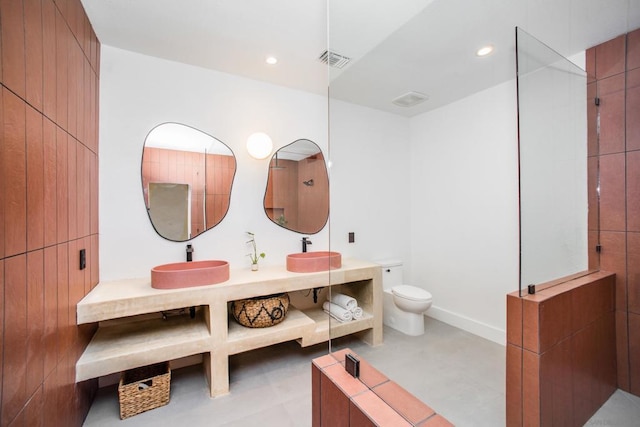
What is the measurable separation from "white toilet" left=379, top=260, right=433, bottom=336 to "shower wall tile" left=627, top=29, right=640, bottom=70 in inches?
61.5

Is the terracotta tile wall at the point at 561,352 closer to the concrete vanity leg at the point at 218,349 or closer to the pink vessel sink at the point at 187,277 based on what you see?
the concrete vanity leg at the point at 218,349

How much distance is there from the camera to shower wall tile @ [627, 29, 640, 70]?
4.44ft

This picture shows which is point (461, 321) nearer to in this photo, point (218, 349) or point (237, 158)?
point (218, 349)

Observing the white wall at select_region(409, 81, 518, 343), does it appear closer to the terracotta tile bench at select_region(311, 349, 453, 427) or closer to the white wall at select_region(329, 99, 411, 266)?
the white wall at select_region(329, 99, 411, 266)

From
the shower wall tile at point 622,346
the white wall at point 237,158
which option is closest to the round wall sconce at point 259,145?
the white wall at point 237,158

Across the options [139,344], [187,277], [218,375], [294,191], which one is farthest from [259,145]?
[218,375]

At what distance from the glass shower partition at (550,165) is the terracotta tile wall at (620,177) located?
0.07 metres

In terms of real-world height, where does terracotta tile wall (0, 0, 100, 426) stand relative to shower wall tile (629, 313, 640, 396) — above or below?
above

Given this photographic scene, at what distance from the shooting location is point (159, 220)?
2.22 m

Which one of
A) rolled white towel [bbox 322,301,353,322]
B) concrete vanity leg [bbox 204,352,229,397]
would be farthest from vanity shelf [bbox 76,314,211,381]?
rolled white towel [bbox 322,301,353,322]

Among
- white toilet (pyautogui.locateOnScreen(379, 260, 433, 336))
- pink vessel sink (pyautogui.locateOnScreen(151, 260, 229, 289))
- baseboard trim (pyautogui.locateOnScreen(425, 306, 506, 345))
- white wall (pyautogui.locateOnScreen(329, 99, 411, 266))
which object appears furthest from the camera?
pink vessel sink (pyautogui.locateOnScreen(151, 260, 229, 289))

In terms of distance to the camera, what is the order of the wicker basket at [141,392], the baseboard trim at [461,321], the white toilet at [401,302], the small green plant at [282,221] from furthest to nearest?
the small green plant at [282,221] → the wicker basket at [141,392] → the white toilet at [401,302] → the baseboard trim at [461,321]

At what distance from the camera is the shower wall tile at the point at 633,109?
1.37 meters

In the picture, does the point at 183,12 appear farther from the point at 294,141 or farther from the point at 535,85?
the point at 535,85
